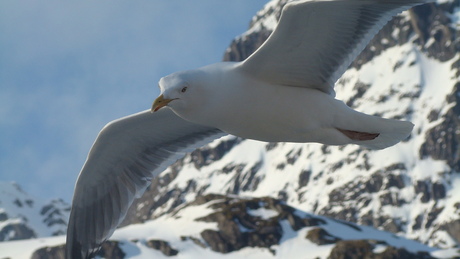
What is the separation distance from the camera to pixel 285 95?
11.4 metres

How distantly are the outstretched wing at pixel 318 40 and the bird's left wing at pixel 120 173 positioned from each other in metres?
2.57

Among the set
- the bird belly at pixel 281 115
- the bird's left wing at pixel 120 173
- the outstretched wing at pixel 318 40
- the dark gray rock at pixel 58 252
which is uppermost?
the outstretched wing at pixel 318 40

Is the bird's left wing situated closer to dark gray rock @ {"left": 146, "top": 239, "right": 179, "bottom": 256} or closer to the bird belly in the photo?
the bird belly

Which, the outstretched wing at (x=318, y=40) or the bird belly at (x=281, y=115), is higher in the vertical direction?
the outstretched wing at (x=318, y=40)

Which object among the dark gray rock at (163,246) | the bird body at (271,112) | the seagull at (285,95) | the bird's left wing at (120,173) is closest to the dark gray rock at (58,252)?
the dark gray rock at (163,246)

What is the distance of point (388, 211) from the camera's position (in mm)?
196500

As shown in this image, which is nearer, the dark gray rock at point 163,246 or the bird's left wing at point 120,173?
the bird's left wing at point 120,173

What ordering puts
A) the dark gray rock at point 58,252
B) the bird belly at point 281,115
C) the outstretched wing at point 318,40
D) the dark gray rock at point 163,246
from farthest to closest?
1. the dark gray rock at point 163,246
2. the dark gray rock at point 58,252
3. the bird belly at point 281,115
4. the outstretched wing at point 318,40

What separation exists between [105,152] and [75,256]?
6.78 feet

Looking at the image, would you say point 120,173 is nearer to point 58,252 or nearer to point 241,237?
point 241,237

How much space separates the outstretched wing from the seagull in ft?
0.05

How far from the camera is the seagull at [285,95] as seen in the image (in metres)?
10.4

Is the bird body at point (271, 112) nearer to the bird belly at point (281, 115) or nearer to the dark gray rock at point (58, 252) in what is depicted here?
the bird belly at point (281, 115)

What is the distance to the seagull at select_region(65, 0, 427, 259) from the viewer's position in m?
10.4
